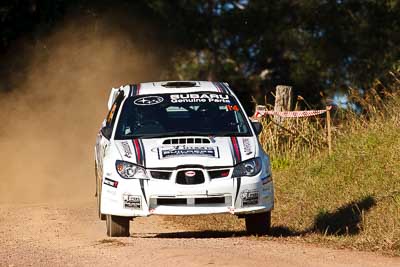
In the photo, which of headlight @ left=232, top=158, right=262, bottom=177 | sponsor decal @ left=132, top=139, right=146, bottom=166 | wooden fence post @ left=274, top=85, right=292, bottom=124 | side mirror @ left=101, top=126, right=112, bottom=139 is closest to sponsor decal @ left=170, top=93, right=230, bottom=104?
side mirror @ left=101, top=126, right=112, bottom=139

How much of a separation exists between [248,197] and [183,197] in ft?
2.30

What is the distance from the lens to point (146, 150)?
12492mm

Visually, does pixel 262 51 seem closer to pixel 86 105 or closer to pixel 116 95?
pixel 86 105

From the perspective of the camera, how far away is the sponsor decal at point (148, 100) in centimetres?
1369

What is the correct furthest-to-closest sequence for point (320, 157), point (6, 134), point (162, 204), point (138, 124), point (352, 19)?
point (352, 19) < point (6, 134) < point (320, 157) < point (138, 124) < point (162, 204)

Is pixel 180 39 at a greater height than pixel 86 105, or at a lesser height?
greater

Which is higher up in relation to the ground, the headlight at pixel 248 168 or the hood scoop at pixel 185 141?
the hood scoop at pixel 185 141

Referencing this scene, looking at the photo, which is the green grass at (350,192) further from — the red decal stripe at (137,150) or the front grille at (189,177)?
the red decal stripe at (137,150)

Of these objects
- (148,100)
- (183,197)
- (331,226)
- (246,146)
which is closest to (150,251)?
(183,197)

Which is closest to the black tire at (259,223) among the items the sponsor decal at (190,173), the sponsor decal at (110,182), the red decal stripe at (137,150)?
the sponsor decal at (190,173)

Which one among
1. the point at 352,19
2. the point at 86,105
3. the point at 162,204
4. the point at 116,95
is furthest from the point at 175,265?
the point at 352,19

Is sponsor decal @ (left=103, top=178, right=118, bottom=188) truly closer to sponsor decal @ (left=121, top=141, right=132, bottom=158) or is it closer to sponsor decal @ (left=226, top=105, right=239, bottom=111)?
sponsor decal @ (left=121, top=141, right=132, bottom=158)

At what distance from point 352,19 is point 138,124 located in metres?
24.8

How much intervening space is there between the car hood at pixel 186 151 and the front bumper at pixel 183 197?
0.21 meters
